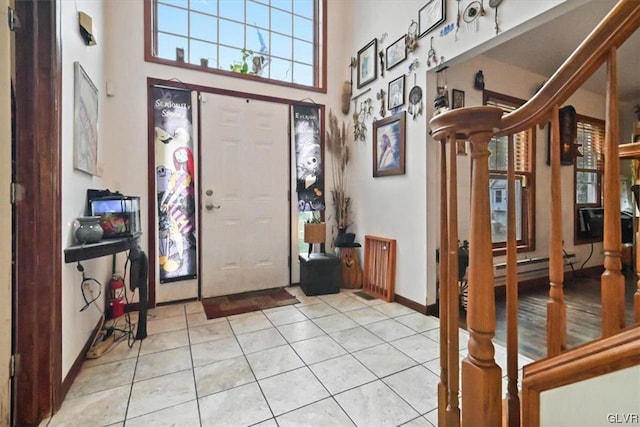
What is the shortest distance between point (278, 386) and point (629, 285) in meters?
4.00

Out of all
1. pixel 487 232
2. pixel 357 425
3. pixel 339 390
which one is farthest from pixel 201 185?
pixel 487 232

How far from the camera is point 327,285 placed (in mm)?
3025

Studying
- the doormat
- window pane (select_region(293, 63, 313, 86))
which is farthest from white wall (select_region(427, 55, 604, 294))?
window pane (select_region(293, 63, 313, 86))

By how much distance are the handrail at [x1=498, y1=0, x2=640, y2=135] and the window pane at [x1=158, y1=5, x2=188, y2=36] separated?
319 cm

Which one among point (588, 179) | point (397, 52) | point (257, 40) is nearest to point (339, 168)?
point (397, 52)

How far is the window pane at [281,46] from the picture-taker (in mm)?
3283

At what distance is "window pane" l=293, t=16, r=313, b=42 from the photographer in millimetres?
3393

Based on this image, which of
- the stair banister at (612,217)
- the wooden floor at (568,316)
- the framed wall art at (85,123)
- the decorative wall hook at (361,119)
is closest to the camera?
the stair banister at (612,217)

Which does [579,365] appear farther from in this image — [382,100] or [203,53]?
[203,53]

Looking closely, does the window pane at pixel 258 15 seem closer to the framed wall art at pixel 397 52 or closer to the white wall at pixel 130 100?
the white wall at pixel 130 100

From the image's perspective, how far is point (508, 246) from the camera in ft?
2.82

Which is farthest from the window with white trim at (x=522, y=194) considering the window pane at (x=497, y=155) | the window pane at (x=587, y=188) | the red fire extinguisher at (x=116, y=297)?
the red fire extinguisher at (x=116, y=297)

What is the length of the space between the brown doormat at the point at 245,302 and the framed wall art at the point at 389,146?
5.09ft

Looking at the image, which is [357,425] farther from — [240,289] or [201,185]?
[201,185]
